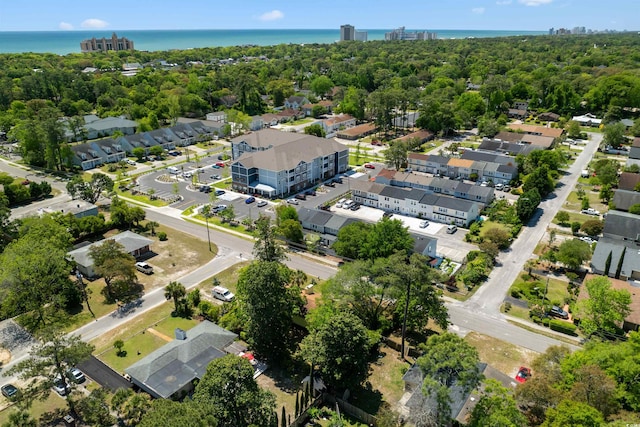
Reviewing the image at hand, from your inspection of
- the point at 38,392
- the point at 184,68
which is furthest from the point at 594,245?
the point at 184,68

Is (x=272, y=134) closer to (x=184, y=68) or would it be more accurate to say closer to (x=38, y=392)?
(x=38, y=392)

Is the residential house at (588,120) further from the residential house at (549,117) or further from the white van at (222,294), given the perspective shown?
the white van at (222,294)

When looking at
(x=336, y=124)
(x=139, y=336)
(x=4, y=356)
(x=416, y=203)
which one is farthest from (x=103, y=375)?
(x=336, y=124)

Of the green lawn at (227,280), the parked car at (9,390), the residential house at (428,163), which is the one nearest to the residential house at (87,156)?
the green lawn at (227,280)

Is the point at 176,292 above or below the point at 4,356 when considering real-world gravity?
above

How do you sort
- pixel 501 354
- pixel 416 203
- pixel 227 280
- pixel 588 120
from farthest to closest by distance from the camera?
1. pixel 588 120
2. pixel 416 203
3. pixel 227 280
4. pixel 501 354

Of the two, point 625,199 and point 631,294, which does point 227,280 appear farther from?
point 625,199
